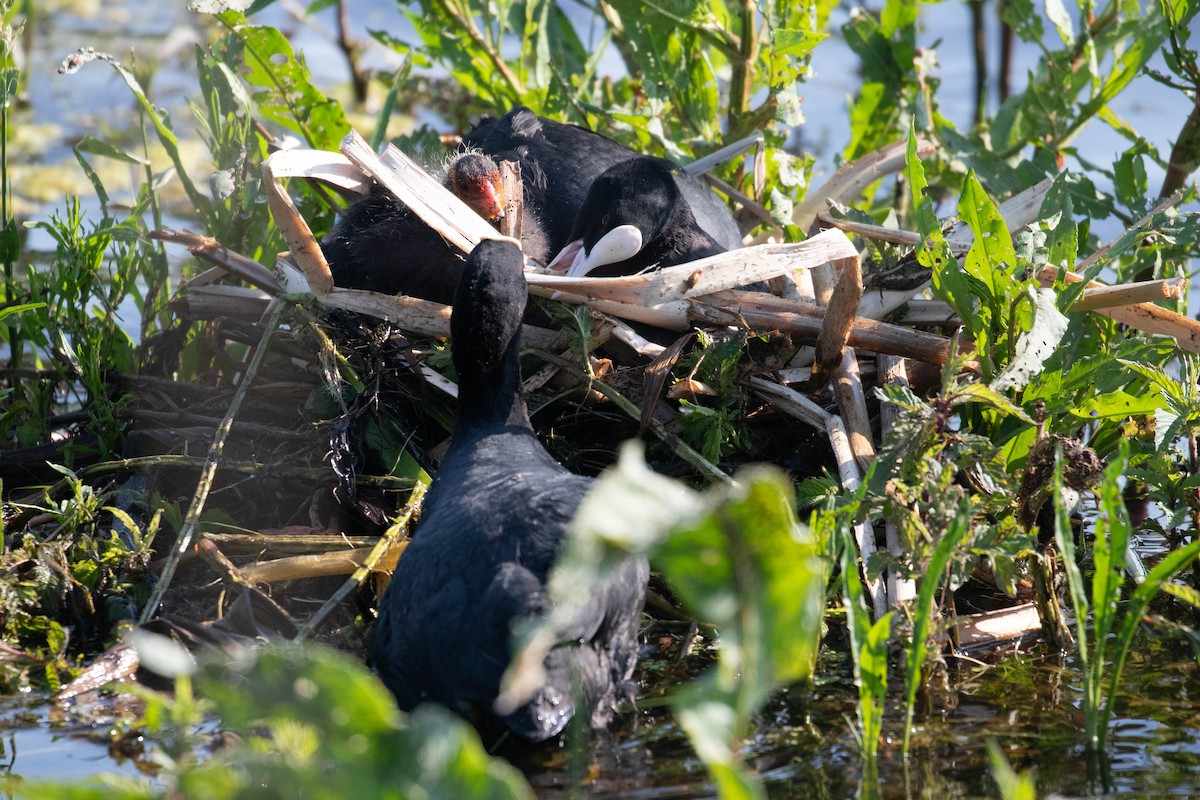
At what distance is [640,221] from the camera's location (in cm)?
380

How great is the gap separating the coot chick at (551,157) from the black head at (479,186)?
0.37 m

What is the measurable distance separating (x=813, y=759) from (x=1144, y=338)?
1.65 metres

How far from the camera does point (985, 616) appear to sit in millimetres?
2914

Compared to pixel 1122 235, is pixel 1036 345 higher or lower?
lower

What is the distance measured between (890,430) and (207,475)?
1.68m

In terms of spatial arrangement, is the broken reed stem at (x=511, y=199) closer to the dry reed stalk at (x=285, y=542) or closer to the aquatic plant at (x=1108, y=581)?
the dry reed stalk at (x=285, y=542)

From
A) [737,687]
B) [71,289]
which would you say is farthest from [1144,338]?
[71,289]

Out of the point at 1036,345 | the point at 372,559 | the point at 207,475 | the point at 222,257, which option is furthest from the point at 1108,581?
the point at 222,257

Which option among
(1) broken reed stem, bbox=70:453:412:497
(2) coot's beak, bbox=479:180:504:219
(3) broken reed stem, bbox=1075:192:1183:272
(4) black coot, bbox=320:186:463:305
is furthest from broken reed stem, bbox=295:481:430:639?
(3) broken reed stem, bbox=1075:192:1183:272

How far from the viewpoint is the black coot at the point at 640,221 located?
3.80 m

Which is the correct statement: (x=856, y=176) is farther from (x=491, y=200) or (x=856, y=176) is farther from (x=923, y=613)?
(x=923, y=613)

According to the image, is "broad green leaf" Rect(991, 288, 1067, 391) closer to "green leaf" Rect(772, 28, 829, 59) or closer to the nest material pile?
the nest material pile

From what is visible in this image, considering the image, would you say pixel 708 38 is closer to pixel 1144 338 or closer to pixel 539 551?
pixel 1144 338

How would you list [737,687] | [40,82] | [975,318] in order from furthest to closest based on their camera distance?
[40,82], [975,318], [737,687]
